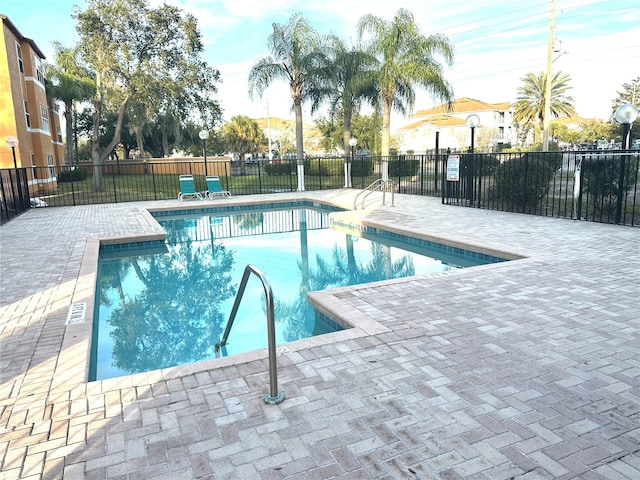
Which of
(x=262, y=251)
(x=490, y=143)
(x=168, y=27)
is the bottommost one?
(x=262, y=251)

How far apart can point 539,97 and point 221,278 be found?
1617 inches

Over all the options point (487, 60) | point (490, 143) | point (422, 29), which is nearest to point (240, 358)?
point (422, 29)

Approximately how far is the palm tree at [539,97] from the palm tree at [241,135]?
24594mm

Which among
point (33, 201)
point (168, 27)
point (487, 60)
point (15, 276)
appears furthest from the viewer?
point (487, 60)

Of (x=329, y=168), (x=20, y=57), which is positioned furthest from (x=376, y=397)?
(x=20, y=57)

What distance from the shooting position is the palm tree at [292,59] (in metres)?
18.8

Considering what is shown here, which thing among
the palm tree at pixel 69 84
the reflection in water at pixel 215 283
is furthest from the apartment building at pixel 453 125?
the reflection in water at pixel 215 283

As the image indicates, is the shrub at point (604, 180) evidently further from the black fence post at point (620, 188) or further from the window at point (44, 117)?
the window at point (44, 117)

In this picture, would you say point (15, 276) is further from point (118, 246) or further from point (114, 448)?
point (114, 448)

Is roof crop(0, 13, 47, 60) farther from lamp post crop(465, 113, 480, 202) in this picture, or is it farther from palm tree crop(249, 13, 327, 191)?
lamp post crop(465, 113, 480, 202)

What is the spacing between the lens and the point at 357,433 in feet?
8.40

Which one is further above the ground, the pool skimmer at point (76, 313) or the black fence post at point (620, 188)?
the black fence post at point (620, 188)

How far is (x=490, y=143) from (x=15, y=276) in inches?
2255

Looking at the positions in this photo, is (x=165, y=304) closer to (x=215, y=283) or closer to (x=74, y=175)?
(x=215, y=283)
